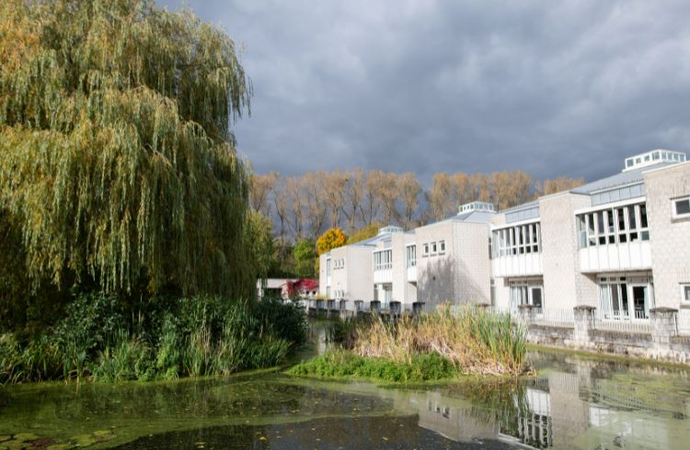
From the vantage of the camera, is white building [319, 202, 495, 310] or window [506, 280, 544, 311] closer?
window [506, 280, 544, 311]

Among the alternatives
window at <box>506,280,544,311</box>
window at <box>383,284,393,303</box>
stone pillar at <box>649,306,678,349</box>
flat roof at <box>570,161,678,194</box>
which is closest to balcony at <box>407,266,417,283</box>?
window at <box>383,284,393,303</box>

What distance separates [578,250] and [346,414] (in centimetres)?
1877

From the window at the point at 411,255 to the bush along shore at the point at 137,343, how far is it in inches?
960

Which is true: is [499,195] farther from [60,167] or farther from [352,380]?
[60,167]

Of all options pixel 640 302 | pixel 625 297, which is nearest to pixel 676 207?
pixel 640 302

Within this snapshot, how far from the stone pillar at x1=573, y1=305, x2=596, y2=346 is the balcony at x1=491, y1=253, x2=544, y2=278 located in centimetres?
867

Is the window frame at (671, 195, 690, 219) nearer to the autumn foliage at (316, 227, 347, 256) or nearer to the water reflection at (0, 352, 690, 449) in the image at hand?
the water reflection at (0, 352, 690, 449)

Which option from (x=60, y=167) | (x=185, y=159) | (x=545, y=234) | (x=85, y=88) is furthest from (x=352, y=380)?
(x=545, y=234)

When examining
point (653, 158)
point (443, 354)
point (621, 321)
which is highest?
point (653, 158)

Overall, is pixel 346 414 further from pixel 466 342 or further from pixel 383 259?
pixel 383 259

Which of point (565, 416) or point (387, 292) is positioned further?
point (387, 292)

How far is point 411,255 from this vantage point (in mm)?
37062

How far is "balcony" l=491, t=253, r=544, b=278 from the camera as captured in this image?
25953 mm

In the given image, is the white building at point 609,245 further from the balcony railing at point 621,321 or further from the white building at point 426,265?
the white building at point 426,265
